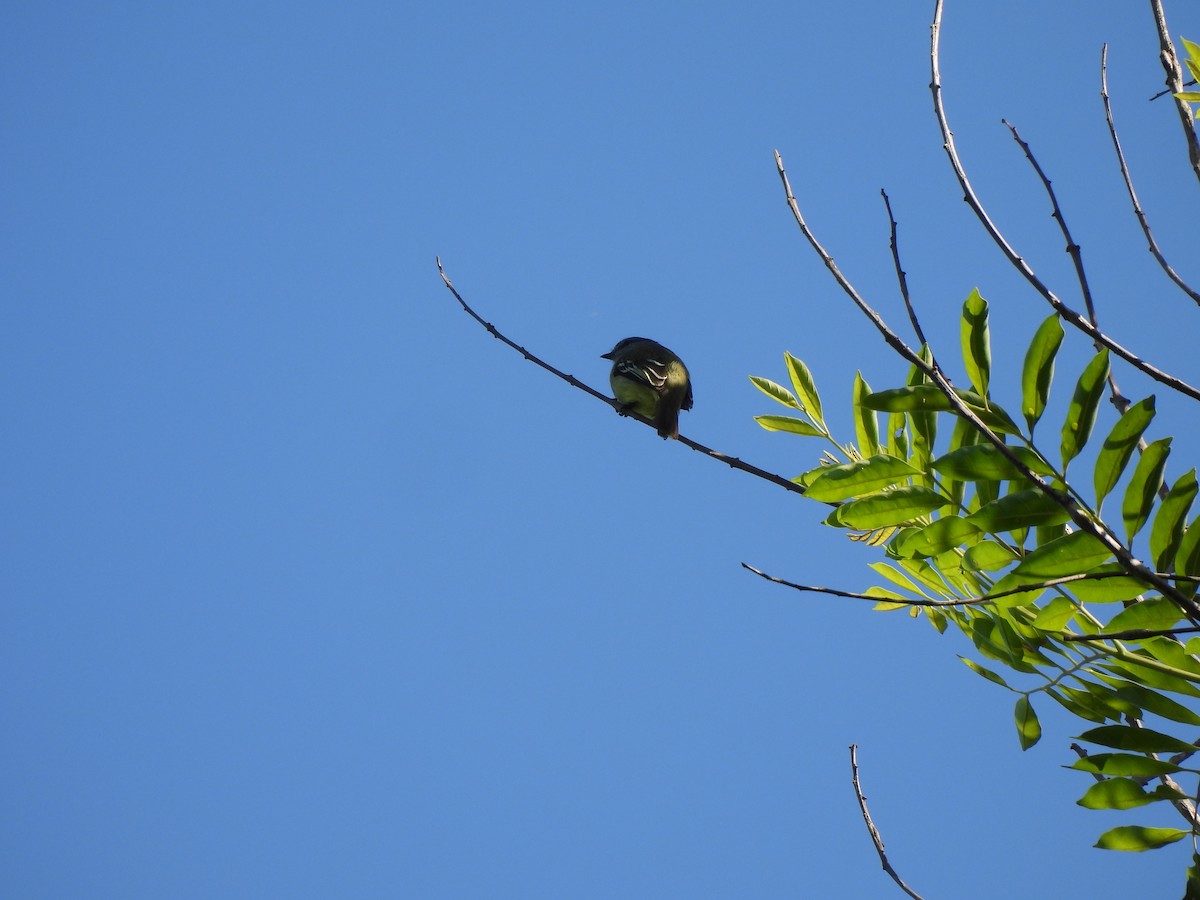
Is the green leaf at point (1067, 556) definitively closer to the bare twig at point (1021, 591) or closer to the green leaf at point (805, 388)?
the bare twig at point (1021, 591)

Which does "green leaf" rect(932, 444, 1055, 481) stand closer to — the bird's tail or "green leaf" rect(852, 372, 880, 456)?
"green leaf" rect(852, 372, 880, 456)

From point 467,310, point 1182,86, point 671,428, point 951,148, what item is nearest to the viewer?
point 951,148

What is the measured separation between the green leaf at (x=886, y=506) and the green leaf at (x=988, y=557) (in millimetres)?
144

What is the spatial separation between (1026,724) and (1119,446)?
62cm

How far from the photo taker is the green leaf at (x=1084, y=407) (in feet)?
7.20

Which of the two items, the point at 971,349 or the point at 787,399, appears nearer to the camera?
the point at 971,349

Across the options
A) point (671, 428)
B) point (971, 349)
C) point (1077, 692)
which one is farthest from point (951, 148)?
point (671, 428)

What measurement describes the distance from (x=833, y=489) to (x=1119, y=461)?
0.62 metres

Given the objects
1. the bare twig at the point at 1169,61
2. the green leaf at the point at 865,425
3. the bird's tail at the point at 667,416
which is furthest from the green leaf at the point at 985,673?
the bird's tail at the point at 667,416

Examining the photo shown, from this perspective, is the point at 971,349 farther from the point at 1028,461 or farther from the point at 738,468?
the point at 738,468

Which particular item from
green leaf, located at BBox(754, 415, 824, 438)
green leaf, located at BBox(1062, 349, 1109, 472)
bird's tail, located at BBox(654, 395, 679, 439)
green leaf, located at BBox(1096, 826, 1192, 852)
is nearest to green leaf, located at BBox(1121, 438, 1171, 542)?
green leaf, located at BBox(1062, 349, 1109, 472)

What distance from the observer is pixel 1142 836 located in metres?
2.26

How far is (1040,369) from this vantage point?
7.68ft

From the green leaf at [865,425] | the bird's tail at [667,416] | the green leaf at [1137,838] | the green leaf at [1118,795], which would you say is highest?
the bird's tail at [667,416]
